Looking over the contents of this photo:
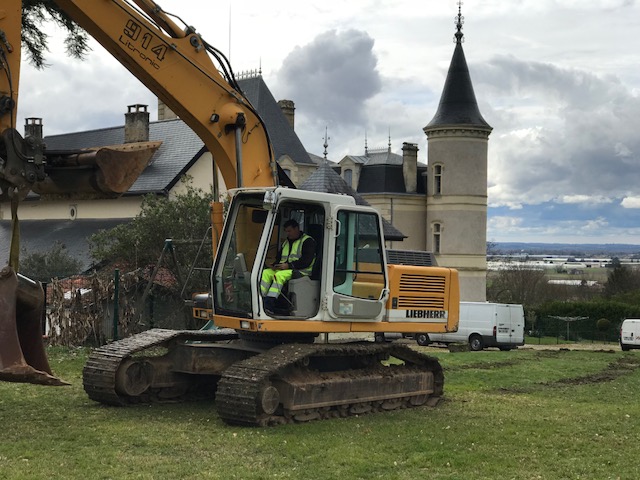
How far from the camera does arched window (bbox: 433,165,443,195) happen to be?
6431 cm

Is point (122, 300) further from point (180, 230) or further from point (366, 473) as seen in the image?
point (366, 473)

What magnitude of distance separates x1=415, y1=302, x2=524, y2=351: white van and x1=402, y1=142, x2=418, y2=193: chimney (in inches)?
1122

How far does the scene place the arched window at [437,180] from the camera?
6431 centimetres

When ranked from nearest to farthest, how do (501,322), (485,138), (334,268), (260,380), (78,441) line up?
(78,441), (260,380), (334,268), (501,322), (485,138)

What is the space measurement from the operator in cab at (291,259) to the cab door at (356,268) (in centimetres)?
26

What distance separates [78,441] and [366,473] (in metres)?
3.02

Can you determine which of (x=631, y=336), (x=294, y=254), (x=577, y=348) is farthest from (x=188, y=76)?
(x=631, y=336)

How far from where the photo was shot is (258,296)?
38.3 feet

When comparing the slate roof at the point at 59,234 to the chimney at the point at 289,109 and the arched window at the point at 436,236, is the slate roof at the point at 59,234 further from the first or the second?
the arched window at the point at 436,236

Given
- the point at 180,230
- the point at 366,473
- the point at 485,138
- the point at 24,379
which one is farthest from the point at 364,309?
the point at 485,138

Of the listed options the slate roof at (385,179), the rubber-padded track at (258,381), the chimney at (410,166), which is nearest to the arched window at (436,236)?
the slate roof at (385,179)

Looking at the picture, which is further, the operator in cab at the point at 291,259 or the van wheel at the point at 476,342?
the van wheel at the point at 476,342

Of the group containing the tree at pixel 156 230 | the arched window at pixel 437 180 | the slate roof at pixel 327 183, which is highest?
the arched window at pixel 437 180

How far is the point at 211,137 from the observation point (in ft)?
41.8
